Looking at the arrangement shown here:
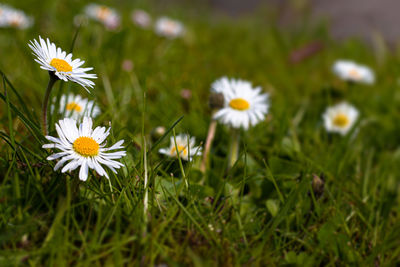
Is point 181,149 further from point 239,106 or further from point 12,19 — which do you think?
point 12,19

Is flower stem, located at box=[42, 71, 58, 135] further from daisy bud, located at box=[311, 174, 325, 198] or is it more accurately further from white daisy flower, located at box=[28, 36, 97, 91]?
daisy bud, located at box=[311, 174, 325, 198]

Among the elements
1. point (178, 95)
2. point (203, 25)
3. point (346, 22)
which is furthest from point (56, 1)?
point (346, 22)

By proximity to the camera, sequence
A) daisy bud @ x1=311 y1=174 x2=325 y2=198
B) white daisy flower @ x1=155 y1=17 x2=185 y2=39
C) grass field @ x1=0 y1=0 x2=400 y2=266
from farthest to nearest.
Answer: white daisy flower @ x1=155 y1=17 x2=185 y2=39 < daisy bud @ x1=311 y1=174 x2=325 y2=198 < grass field @ x1=0 y1=0 x2=400 y2=266

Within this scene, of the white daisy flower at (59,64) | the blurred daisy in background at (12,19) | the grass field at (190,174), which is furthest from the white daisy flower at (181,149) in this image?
the blurred daisy in background at (12,19)

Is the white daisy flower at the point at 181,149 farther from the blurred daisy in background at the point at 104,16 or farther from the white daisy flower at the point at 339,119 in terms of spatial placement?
the blurred daisy in background at the point at 104,16

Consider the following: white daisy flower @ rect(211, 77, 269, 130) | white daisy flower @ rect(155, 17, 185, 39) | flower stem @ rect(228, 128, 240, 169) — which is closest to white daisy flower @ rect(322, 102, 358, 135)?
white daisy flower @ rect(211, 77, 269, 130)

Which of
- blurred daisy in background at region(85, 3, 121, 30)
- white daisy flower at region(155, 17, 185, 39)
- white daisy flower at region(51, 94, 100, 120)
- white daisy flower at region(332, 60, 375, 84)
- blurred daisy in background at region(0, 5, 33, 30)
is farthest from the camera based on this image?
white daisy flower at region(155, 17, 185, 39)

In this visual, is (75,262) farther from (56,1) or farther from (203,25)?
(203,25)

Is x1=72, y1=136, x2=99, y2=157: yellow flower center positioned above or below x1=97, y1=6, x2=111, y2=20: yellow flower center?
below
